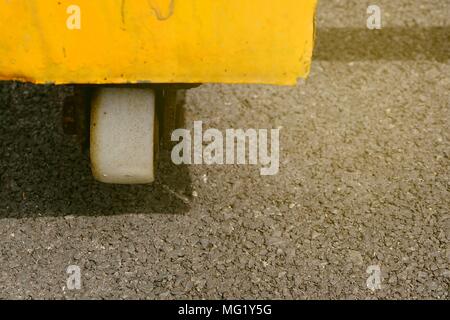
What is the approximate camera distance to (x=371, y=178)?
7.70 ft

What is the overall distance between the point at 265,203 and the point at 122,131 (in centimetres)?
68

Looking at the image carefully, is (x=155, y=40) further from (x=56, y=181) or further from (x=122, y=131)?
(x=56, y=181)

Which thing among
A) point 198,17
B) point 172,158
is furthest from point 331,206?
point 198,17

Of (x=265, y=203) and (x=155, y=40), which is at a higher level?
(x=155, y=40)

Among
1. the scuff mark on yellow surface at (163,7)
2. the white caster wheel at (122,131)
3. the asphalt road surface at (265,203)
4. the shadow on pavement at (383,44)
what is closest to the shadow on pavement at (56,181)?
the asphalt road surface at (265,203)

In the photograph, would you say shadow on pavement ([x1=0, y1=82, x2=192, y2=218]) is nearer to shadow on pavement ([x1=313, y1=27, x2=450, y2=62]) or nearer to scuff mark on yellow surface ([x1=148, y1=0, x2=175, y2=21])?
scuff mark on yellow surface ([x1=148, y1=0, x2=175, y2=21])

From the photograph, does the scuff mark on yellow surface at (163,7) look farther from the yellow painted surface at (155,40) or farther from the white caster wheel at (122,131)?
A: the white caster wheel at (122,131)

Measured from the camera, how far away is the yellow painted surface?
1509 millimetres

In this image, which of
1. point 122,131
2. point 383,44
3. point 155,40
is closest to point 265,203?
point 122,131

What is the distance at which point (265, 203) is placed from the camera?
225 cm

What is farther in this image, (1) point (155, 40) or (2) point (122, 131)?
(2) point (122, 131)

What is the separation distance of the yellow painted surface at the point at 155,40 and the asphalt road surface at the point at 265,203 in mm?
720

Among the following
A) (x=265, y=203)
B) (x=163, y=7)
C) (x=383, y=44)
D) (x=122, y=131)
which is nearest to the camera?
(x=163, y=7)

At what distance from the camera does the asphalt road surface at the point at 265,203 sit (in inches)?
79.4
